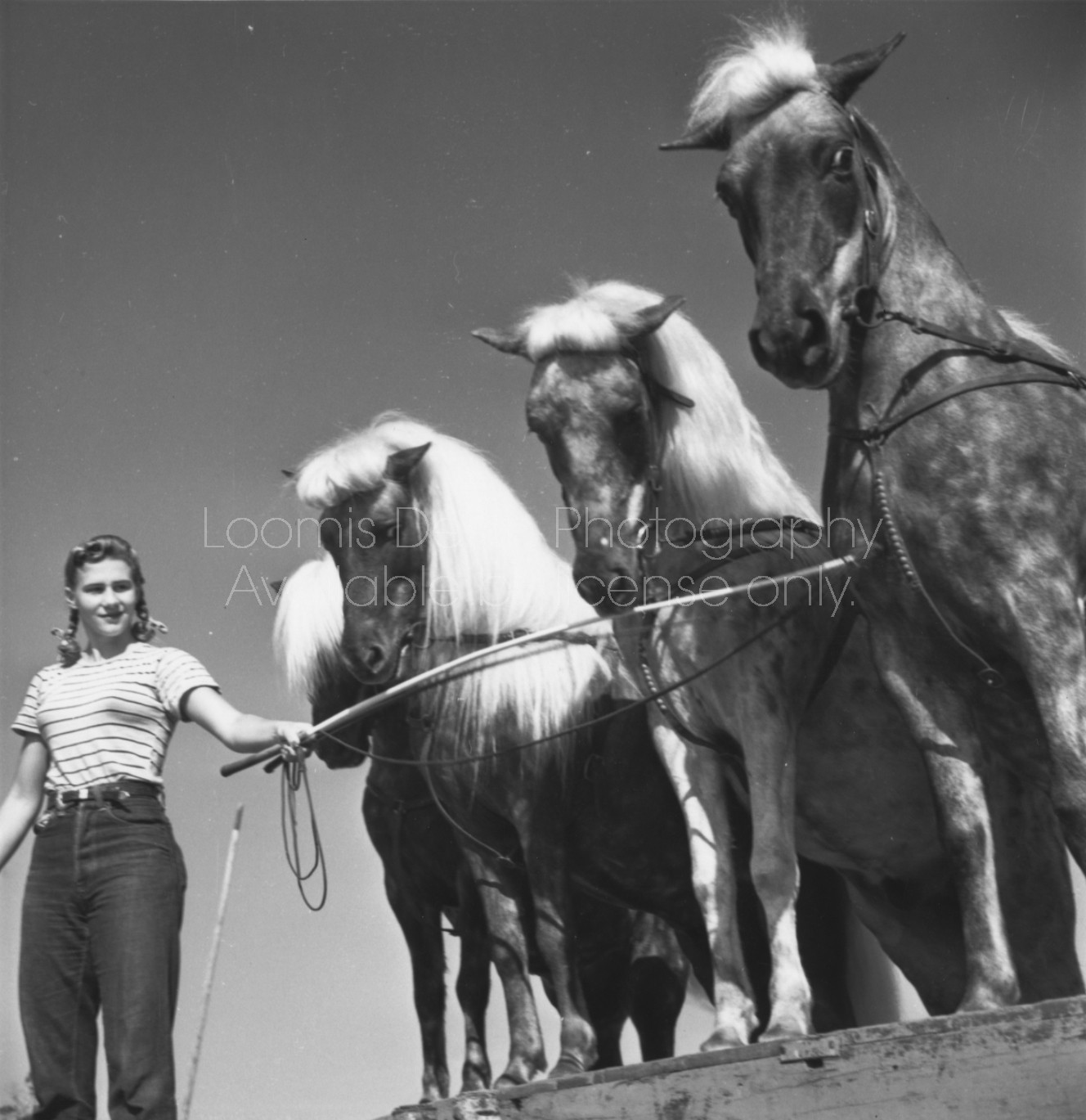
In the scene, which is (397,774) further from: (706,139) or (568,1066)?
(706,139)

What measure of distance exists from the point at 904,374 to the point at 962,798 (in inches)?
39.9

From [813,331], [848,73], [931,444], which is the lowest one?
[931,444]

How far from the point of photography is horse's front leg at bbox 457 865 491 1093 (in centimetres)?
654

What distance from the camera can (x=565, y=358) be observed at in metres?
5.49

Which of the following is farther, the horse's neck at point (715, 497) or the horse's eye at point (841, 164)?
the horse's neck at point (715, 497)

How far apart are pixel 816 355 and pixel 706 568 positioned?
3.61ft

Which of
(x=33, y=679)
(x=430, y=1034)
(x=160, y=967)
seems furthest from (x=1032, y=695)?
(x=430, y=1034)

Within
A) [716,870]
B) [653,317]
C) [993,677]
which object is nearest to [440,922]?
[716,870]

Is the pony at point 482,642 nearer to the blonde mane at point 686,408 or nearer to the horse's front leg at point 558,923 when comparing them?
the horse's front leg at point 558,923

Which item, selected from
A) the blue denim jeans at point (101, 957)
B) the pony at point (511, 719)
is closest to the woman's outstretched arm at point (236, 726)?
the blue denim jeans at point (101, 957)

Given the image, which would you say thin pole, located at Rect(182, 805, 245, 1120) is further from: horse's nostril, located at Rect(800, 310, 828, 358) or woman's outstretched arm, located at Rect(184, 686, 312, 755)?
horse's nostril, located at Rect(800, 310, 828, 358)

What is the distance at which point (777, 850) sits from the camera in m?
4.92

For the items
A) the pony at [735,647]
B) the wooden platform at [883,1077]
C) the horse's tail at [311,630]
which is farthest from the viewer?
the horse's tail at [311,630]

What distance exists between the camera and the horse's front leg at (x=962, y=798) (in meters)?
4.23
